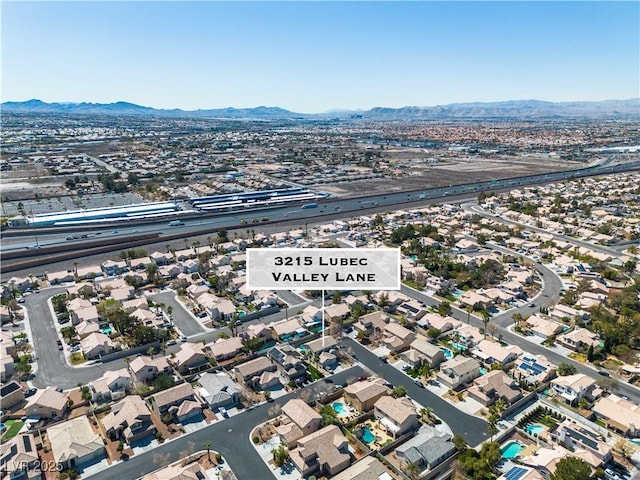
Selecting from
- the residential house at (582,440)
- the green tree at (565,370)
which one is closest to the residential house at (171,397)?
the residential house at (582,440)

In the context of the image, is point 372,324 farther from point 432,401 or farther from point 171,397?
point 171,397

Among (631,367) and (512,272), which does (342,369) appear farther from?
(512,272)

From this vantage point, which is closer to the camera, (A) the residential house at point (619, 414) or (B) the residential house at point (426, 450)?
(B) the residential house at point (426, 450)

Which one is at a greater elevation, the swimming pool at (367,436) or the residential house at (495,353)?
the residential house at (495,353)

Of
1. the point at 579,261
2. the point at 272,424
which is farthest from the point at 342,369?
the point at 579,261

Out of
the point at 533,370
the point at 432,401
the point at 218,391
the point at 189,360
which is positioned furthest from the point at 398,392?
the point at 189,360

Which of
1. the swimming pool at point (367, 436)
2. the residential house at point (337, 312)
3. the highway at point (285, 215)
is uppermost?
the highway at point (285, 215)

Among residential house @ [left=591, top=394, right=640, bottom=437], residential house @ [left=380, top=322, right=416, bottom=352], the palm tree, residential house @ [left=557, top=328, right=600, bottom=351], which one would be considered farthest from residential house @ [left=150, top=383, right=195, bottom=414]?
residential house @ [left=557, top=328, right=600, bottom=351]

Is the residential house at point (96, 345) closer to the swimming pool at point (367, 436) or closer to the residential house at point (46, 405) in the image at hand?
the residential house at point (46, 405)

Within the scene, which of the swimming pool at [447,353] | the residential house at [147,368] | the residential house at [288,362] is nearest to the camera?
the residential house at [147,368]
